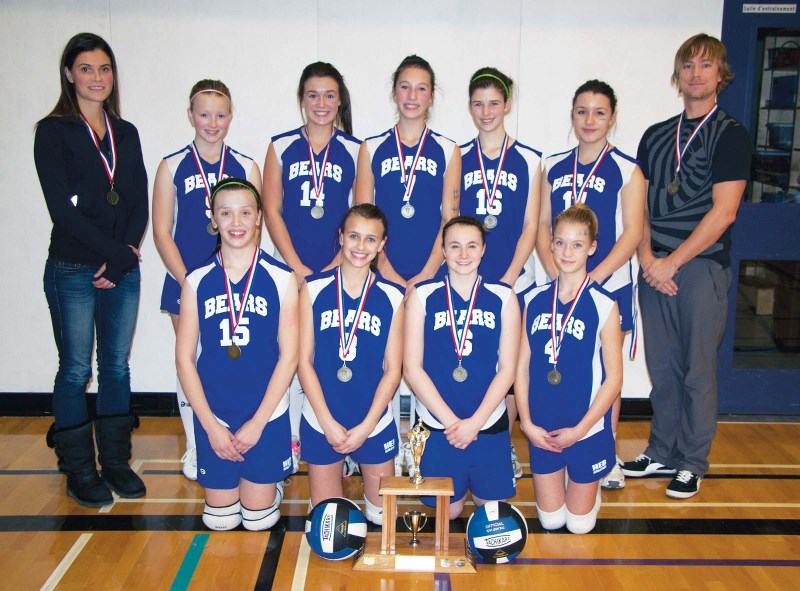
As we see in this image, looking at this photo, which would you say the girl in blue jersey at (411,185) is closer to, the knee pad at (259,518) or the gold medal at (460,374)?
the gold medal at (460,374)

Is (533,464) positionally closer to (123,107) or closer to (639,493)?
(639,493)

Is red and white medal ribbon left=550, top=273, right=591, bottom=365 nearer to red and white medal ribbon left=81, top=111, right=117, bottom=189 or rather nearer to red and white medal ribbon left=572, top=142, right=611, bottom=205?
red and white medal ribbon left=572, top=142, right=611, bottom=205

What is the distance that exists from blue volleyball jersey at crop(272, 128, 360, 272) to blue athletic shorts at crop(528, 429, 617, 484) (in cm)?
151

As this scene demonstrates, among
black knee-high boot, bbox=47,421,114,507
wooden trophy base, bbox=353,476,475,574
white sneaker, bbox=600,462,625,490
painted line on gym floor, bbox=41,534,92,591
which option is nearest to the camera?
painted line on gym floor, bbox=41,534,92,591

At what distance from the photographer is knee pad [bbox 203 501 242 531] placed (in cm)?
379

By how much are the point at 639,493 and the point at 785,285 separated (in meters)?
2.23

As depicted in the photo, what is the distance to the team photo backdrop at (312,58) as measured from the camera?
5.05 metres

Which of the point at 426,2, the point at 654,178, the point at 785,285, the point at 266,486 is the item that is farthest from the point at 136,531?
the point at 785,285

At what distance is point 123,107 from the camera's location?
5148 mm

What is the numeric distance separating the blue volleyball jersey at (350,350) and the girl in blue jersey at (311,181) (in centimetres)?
50

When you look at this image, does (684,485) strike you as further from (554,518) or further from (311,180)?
(311,180)

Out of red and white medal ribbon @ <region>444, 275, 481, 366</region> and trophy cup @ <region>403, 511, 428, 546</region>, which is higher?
red and white medal ribbon @ <region>444, 275, 481, 366</region>

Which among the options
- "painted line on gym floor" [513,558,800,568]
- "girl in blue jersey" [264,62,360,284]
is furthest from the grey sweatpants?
"girl in blue jersey" [264,62,360,284]

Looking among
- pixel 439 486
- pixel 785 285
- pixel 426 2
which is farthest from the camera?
pixel 785 285
